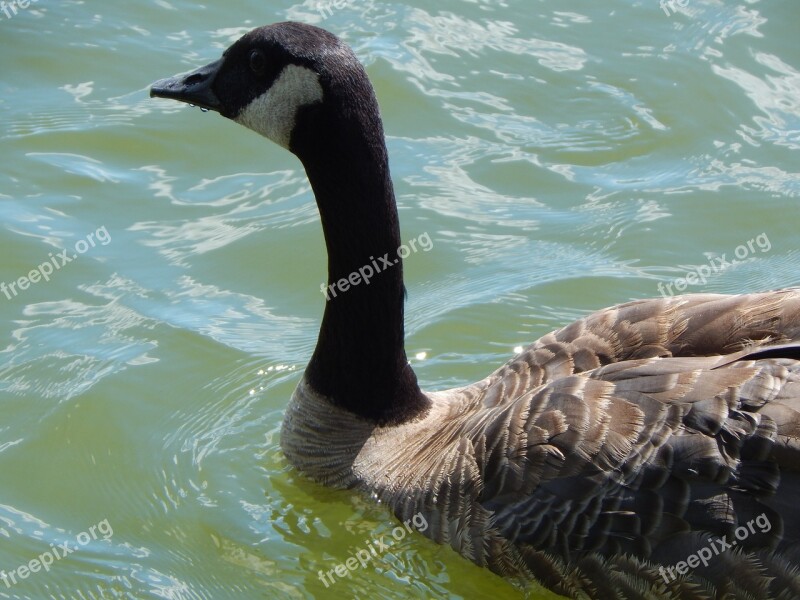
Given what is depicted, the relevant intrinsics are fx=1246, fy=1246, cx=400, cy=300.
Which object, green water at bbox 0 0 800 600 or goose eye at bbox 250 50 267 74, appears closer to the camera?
goose eye at bbox 250 50 267 74

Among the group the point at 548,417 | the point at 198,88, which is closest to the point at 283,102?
the point at 198,88

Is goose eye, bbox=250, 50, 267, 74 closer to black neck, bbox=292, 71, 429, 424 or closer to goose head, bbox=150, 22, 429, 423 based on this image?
goose head, bbox=150, 22, 429, 423

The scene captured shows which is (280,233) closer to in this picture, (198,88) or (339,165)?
(198,88)

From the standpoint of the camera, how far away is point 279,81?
6.12m

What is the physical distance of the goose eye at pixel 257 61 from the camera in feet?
20.3

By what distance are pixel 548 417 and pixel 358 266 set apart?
1334 millimetres

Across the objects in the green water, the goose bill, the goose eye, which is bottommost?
the green water

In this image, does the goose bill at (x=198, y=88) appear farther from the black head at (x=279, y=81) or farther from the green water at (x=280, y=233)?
the green water at (x=280, y=233)

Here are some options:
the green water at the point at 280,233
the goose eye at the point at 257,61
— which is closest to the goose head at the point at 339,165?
the goose eye at the point at 257,61

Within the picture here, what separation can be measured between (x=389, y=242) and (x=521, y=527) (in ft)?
5.26

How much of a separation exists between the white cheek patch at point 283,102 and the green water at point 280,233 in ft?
6.26

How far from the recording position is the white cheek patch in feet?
19.7

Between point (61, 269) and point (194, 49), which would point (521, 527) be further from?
point (194, 49)

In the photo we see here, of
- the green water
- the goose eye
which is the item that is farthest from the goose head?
the green water
